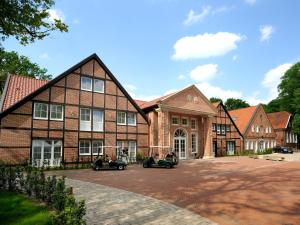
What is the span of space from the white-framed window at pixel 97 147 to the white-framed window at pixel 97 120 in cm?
109

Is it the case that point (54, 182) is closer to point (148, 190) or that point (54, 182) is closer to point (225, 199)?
point (148, 190)

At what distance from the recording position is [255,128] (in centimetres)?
4112

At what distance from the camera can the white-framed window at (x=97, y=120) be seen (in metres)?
21.7

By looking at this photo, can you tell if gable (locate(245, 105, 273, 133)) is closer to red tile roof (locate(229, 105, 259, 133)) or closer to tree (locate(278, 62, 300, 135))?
red tile roof (locate(229, 105, 259, 133))

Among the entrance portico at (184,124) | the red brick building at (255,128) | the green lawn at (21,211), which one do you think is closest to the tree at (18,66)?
the entrance portico at (184,124)

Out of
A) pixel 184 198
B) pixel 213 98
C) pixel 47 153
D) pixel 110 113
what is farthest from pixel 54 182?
pixel 213 98

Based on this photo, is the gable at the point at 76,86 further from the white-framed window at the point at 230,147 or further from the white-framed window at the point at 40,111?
the white-framed window at the point at 230,147

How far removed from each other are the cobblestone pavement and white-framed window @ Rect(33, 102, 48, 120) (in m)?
10.8

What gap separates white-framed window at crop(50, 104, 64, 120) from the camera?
1949 cm

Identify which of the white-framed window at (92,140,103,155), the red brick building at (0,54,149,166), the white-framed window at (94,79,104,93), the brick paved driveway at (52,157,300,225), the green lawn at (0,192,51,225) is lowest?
the brick paved driveway at (52,157,300,225)

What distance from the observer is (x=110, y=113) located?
22.7 meters

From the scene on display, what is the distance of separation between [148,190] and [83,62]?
14561 mm

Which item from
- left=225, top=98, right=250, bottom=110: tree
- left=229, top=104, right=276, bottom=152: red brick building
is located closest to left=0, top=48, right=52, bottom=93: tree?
left=229, top=104, right=276, bottom=152: red brick building

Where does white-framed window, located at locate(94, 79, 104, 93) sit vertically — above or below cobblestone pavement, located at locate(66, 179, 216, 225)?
above
